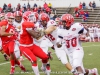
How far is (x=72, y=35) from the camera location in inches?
305

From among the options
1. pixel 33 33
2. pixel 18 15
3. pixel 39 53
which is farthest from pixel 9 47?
pixel 33 33

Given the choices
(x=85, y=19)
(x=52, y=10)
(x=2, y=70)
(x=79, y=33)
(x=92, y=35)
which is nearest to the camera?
(x=79, y=33)

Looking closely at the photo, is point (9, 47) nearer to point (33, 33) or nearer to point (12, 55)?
point (12, 55)

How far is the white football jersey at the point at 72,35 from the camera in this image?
7.73 metres

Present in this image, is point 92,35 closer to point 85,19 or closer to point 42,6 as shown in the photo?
point 85,19

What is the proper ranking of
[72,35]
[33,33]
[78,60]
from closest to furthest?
[78,60] → [72,35] → [33,33]

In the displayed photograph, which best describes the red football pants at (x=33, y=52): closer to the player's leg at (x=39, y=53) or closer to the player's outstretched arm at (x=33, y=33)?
the player's leg at (x=39, y=53)

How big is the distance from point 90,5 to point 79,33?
24.4m

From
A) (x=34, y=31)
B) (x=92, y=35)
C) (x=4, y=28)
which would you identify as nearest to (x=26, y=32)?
(x=34, y=31)

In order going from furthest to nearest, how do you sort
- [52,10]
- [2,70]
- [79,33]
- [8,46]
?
[52,10], [2,70], [8,46], [79,33]

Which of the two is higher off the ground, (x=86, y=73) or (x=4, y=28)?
A: (x=4, y=28)

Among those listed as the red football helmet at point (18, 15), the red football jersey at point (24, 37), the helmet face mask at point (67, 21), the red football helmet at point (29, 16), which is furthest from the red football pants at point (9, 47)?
the helmet face mask at point (67, 21)

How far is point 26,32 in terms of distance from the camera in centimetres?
823

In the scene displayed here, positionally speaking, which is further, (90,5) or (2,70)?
(90,5)
